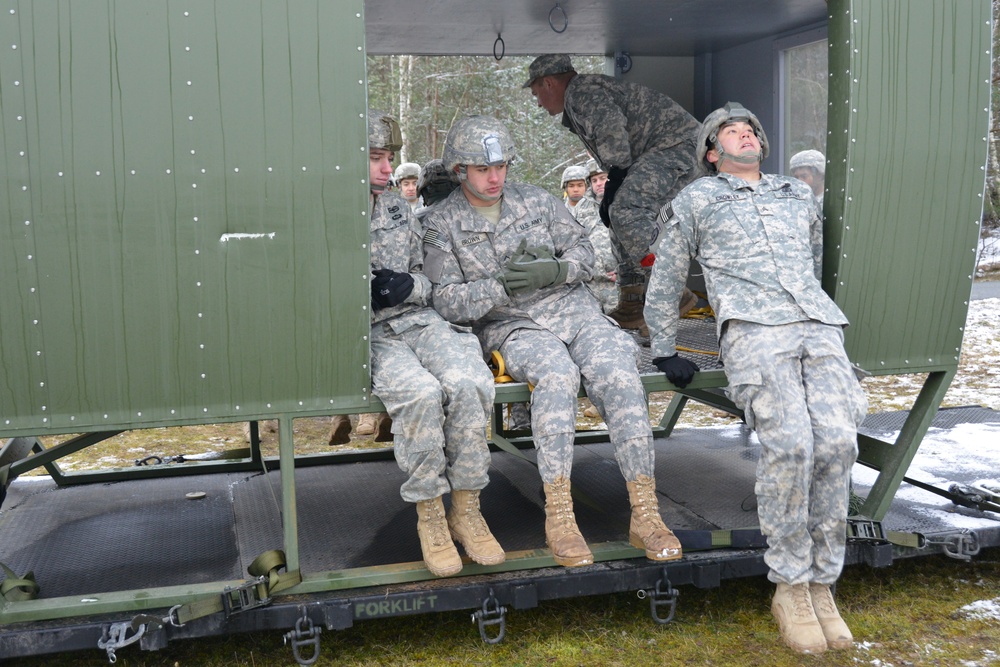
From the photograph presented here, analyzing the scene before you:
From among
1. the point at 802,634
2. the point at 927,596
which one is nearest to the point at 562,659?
the point at 802,634

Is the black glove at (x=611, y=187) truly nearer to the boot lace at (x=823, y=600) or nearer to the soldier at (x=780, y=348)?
the soldier at (x=780, y=348)

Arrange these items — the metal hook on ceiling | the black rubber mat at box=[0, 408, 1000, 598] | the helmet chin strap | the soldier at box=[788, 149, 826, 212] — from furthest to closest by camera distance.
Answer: the metal hook on ceiling < the soldier at box=[788, 149, 826, 212] < the helmet chin strap < the black rubber mat at box=[0, 408, 1000, 598]

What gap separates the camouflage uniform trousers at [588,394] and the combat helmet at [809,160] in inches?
74.5

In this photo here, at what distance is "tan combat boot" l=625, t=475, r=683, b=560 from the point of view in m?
3.89

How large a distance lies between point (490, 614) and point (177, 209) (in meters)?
1.83

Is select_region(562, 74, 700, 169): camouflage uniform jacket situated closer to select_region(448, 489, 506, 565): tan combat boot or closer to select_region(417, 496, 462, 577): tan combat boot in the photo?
select_region(448, 489, 506, 565): tan combat boot

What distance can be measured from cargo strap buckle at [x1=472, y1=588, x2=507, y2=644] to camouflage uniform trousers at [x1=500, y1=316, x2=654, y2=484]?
1.61ft

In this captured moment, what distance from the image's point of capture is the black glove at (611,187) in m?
6.25

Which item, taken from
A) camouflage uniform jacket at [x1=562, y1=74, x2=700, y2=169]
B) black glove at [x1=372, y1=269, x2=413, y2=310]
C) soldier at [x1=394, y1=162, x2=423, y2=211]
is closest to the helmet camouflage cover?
black glove at [x1=372, y1=269, x2=413, y2=310]

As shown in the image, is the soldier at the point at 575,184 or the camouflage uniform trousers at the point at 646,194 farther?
the soldier at the point at 575,184

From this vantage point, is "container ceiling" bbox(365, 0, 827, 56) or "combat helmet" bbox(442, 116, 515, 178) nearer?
"combat helmet" bbox(442, 116, 515, 178)

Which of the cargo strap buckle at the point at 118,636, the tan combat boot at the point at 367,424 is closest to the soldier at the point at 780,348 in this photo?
the cargo strap buckle at the point at 118,636

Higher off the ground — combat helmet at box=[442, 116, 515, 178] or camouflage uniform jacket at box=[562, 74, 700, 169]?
camouflage uniform jacket at box=[562, 74, 700, 169]

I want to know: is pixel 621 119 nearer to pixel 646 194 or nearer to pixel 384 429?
pixel 646 194
